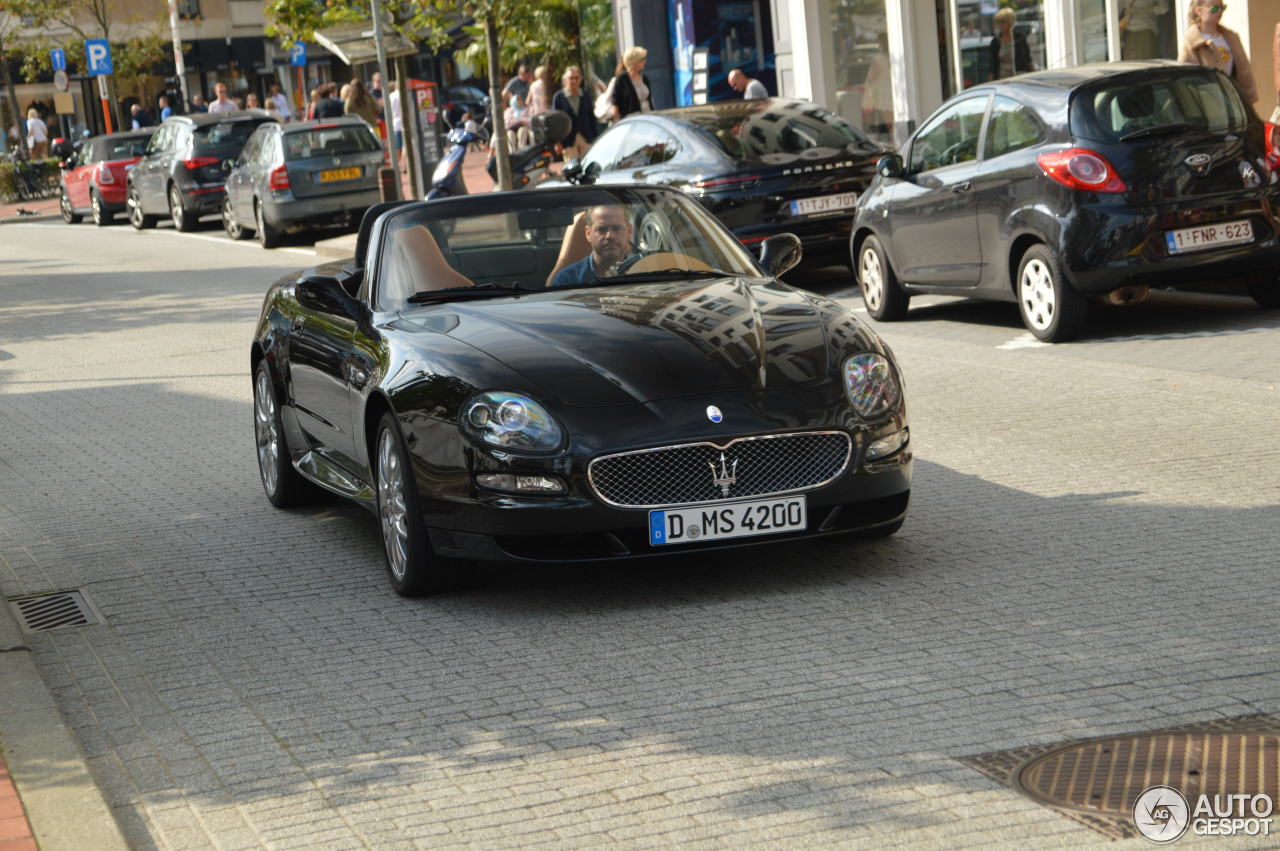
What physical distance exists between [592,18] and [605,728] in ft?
101

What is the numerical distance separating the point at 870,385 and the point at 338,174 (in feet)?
66.9

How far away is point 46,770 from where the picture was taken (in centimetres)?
498

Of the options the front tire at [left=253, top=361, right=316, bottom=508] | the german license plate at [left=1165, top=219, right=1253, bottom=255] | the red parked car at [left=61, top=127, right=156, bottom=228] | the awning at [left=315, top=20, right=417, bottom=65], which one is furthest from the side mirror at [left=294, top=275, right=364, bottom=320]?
the red parked car at [left=61, top=127, right=156, bottom=228]

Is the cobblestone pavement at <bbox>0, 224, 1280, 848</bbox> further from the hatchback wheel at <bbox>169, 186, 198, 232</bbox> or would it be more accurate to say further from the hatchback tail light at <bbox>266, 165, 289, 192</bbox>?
the hatchback wheel at <bbox>169, 186, 198, 232</bbox>

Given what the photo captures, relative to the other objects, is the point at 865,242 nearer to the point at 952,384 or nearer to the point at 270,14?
the point at 952,384

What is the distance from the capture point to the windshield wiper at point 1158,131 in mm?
11992

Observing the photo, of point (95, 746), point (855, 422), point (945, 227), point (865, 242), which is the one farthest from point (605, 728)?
point (865, 242)

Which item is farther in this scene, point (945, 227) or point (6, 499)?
point (945, 227)

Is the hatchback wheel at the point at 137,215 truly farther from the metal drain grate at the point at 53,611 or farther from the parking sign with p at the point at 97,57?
the metal drain grate at the point at 53,611

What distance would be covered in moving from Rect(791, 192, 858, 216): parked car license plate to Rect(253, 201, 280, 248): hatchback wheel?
11801 mm

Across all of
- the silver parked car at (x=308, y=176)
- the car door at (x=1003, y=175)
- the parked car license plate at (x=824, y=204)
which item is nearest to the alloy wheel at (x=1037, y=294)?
the car door at (x=1003, y=175)

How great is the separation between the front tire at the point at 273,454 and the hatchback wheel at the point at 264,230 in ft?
57.0

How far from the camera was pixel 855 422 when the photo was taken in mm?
6566

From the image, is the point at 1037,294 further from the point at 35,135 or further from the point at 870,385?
the point at 35,135
